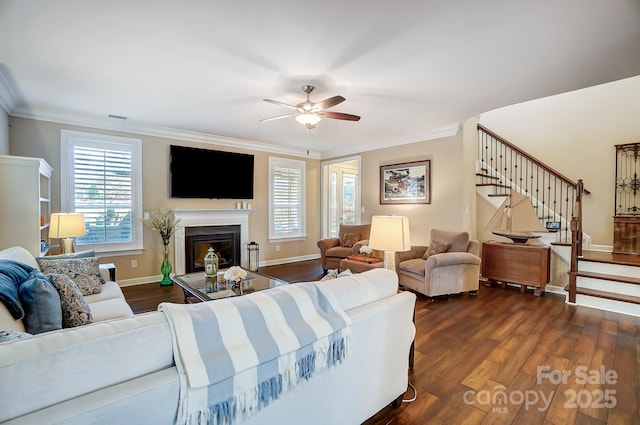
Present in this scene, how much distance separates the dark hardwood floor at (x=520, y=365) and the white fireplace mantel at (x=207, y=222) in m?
1.21

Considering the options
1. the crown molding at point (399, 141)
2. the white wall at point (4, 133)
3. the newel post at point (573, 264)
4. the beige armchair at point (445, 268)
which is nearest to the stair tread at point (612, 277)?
the newel post at point (573, 264)

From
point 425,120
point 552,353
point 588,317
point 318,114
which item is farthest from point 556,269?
point 318,114

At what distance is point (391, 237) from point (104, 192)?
4.38 m

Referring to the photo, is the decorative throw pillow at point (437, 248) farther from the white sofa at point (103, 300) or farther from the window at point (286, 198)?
the white sofa at point (103, 300)

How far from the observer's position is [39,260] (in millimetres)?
2662

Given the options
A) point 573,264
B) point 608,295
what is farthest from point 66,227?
point 608,295

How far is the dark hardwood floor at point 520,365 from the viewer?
181 centimetres

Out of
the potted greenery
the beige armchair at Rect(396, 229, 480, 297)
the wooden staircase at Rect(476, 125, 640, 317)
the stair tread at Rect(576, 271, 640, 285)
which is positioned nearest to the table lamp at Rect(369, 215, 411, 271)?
the beige armchair at Rect(396, 229, 480, 297)

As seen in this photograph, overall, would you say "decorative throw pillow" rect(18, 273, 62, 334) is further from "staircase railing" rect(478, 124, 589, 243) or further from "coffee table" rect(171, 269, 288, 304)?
"staircase railing" rect(478, 124, 589, 243)

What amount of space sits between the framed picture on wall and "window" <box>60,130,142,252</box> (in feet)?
14.2

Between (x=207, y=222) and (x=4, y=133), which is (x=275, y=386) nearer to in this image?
(x=207, y=222)

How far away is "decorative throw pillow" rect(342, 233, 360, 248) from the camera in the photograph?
214 inches

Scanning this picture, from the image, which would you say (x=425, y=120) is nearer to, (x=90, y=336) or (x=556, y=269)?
(x=556, y=269)

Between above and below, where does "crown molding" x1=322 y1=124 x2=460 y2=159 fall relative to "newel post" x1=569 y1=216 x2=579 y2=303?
above
